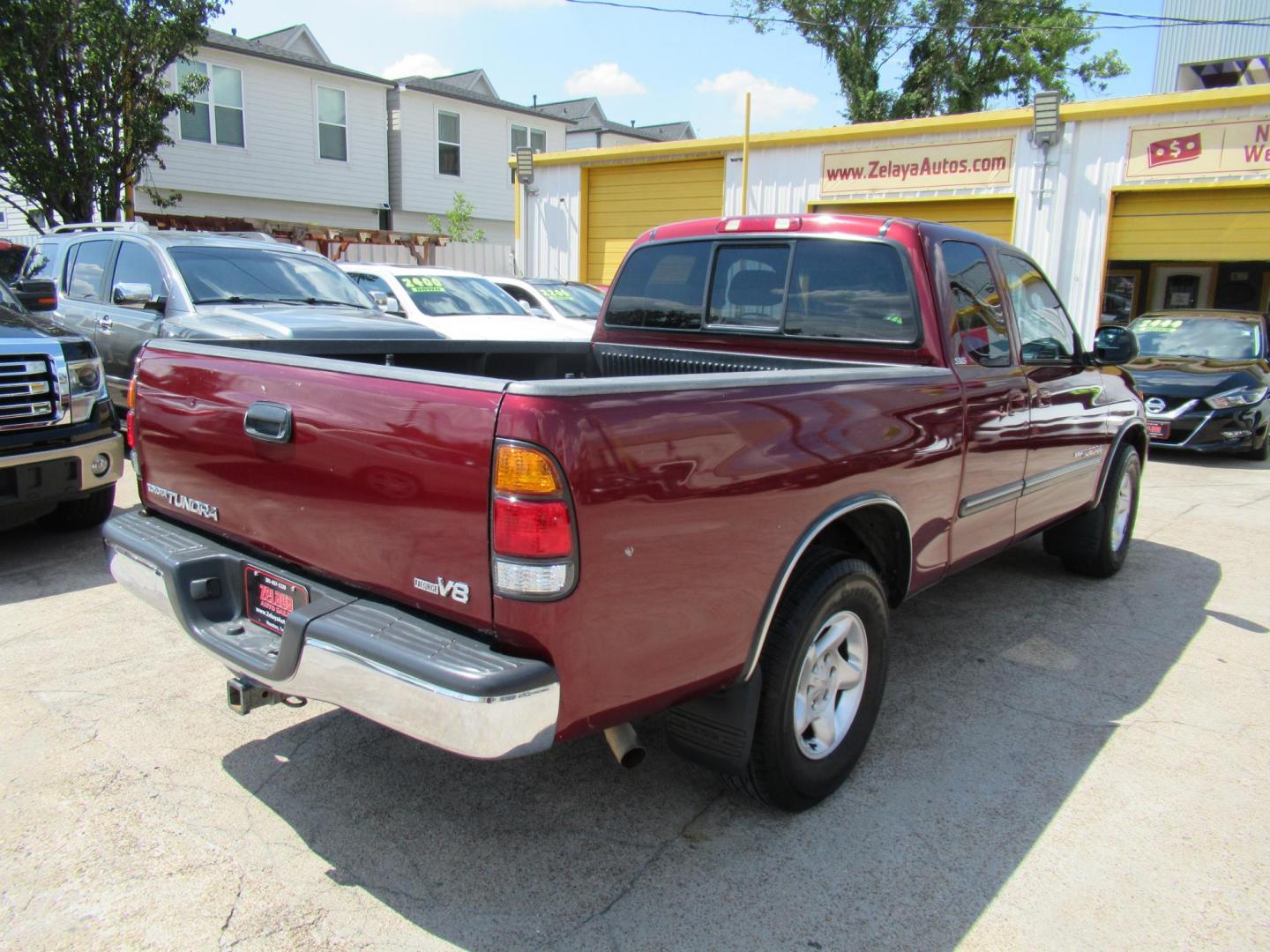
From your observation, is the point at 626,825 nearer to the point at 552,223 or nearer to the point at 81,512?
the point at 81,512

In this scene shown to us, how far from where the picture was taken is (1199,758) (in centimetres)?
340

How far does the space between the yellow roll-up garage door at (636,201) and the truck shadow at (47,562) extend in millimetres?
12707

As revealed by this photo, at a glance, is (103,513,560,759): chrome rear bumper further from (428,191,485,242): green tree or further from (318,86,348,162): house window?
(318,86,348,162): house window

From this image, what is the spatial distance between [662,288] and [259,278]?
4.97 metres

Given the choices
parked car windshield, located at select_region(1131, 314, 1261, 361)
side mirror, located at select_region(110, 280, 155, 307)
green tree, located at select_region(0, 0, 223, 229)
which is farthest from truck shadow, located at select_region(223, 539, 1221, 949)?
green tree, located at select_region(0, 0, 223, 229)

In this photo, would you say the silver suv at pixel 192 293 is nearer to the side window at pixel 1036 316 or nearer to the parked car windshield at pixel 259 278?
the parked car windshield at pixel 259 278

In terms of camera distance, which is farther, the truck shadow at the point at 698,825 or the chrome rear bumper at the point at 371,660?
the truck shadow at the point at 698,825

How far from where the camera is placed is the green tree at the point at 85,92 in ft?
45.5

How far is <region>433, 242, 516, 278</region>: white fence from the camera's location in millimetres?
21578

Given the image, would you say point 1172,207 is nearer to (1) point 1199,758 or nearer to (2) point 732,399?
(1) point 1199,758

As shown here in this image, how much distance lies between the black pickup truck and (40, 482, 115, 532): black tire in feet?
0.13

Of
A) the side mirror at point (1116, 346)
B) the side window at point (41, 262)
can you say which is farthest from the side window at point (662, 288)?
the side window at point (41, 262)

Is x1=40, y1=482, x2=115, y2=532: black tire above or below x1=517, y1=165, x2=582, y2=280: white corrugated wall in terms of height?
below

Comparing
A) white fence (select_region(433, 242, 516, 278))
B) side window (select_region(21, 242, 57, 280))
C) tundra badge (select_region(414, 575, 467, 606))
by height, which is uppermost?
white fence (select_region(433, 242, 516, 278))
